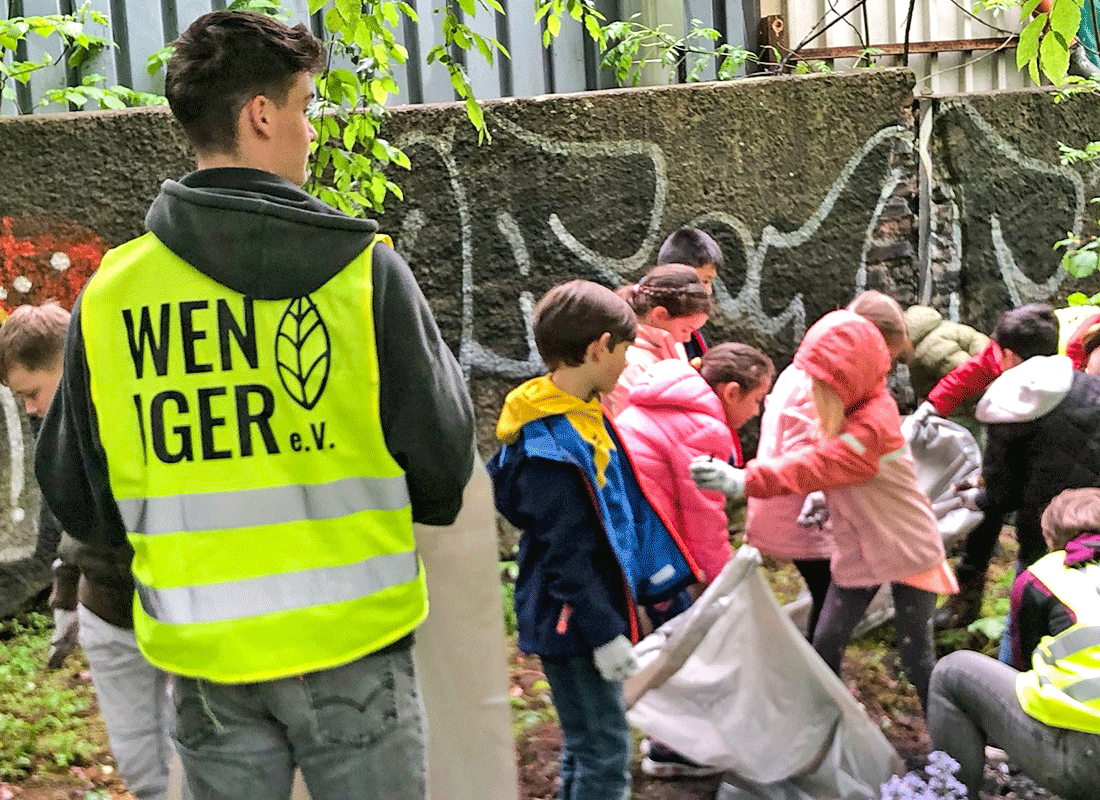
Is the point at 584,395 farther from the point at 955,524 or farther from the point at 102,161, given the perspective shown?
the point at 102,161

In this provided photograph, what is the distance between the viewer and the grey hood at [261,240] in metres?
1.76

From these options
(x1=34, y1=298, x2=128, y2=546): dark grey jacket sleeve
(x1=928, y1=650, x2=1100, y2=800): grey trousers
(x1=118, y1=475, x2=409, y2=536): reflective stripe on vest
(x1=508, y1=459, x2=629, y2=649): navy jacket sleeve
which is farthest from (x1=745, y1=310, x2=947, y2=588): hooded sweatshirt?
(x1=34, y1=298, x2=128, y2=546): dark grey jacket sleeve

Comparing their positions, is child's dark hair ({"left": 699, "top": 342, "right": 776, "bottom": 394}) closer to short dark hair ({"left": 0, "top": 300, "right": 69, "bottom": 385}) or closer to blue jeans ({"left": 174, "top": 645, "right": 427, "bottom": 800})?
short dark hair ({"left": 0, "top": 300, "right": 69, "bottom": 385})

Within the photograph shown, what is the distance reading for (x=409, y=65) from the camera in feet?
18.1

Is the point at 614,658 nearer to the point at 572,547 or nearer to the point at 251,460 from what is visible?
the point at 572,547

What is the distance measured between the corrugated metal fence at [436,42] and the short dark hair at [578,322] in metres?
2.95

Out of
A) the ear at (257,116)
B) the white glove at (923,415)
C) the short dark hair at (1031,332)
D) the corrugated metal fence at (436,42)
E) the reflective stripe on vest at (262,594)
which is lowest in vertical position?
the white glove at (923,415)

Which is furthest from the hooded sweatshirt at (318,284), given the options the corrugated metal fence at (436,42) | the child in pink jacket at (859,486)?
the corrugated metal fence at (436,42)

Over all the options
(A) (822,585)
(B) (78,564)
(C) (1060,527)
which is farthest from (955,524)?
(B) (78,564)

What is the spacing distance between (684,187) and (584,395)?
283 centimetres

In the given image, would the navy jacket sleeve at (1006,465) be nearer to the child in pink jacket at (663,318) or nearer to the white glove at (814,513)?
the white glove at (814,513)

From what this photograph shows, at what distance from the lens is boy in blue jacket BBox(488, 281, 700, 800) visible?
2.72 m

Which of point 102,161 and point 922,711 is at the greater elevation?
point 102,161

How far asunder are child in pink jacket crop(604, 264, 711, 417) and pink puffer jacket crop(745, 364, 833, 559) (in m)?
0.42
